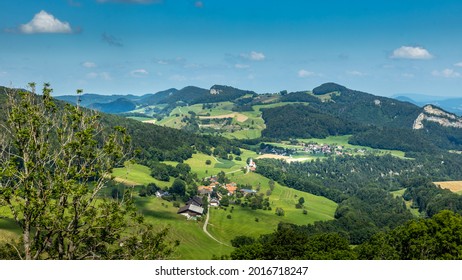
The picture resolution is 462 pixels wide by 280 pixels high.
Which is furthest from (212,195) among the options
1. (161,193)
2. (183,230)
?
(183,230)

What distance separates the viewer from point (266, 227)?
118m

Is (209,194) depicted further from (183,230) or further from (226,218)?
(183,230)

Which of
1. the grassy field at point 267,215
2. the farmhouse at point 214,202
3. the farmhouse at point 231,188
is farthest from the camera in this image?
the farmhouse at point 231,188

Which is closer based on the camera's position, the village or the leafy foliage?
the leafy foliage

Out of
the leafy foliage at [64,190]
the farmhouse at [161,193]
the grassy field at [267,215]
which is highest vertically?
the leafy foliage at [64,190]

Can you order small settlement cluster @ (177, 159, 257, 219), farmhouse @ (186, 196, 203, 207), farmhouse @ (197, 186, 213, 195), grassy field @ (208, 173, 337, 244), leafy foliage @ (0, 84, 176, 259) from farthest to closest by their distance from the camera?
farmhouse @ (197, 186, 213, 195) → farmhouse @ (186, 196, 203, 207) → small settlement cluster @ (177, 159, 257, 219) → grassy field @ (208, 173, 337, 244) → leafy foliage @ (0, 84, 176, 259)

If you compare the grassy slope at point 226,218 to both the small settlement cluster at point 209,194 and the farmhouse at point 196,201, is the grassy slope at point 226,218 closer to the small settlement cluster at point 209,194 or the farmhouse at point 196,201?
the small settlement cluster at point 209,194

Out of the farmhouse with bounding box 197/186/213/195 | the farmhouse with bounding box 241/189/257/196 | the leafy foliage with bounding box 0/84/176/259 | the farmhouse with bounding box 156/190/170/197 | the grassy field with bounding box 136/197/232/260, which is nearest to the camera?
the leafy foliage with bounding box 0/84/176/259

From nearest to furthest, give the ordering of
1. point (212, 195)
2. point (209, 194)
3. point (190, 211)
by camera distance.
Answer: point (190, 211) → point (209, 194) → point (212, 195)

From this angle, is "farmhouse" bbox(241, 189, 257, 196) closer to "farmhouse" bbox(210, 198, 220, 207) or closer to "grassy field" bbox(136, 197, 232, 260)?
"farmhouse" bbox(210, 198, 220, 207)

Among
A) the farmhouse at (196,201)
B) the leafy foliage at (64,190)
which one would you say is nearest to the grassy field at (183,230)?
the farmhouse at (196,201)

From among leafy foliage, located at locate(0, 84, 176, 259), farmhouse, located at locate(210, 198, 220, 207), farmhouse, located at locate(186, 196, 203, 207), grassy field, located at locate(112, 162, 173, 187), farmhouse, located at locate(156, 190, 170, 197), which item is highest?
leafy foliage, located at locate(0, 84, 176, 259)

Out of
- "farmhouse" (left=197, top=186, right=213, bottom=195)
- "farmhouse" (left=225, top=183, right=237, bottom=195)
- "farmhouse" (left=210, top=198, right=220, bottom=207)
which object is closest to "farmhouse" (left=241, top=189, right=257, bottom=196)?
"farmhouse" (left=225, top=183, right=237, bottom=195)
